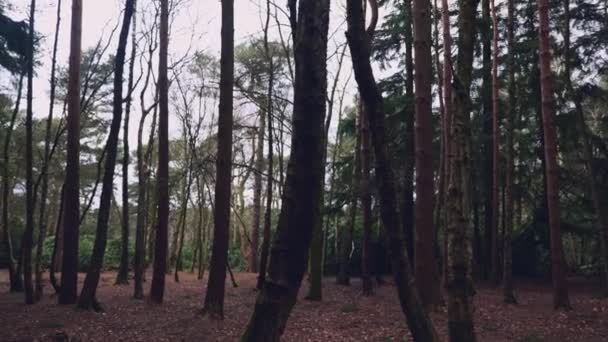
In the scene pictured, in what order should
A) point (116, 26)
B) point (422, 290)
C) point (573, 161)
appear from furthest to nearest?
point (573, 161) < point (116, 26) < point (422, 290)

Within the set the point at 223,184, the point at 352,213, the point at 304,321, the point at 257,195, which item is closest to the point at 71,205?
the point at 223,184

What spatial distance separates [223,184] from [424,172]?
4.11m

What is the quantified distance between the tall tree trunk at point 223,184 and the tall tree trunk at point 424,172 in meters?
3.89

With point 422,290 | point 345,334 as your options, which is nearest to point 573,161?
point 422,290

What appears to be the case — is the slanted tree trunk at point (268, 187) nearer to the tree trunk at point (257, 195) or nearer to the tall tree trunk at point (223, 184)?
the tall tree trunk at point (223, 184)

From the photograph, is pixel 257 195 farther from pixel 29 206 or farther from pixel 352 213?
pixel 29 206

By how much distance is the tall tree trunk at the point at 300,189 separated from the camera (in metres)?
3.51

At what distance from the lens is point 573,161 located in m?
16.3

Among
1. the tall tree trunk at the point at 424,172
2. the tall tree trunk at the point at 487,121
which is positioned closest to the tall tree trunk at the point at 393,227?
the tall tree trunk at the point at 424,172

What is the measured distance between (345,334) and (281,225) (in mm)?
5585

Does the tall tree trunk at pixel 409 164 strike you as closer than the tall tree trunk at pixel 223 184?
No

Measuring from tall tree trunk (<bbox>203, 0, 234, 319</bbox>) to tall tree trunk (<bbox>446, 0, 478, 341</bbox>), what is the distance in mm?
5549

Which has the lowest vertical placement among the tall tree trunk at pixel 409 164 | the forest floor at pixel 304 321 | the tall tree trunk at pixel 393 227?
the forest floor at pixel 304 321

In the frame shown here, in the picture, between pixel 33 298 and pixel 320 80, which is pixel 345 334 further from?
pixel 33 298
